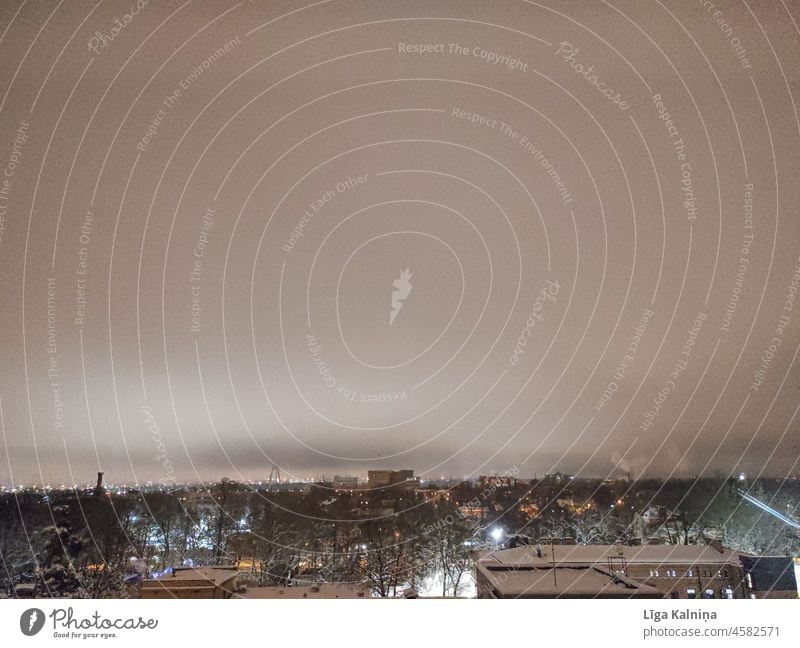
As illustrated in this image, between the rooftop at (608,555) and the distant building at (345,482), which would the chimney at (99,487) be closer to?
the distant building at (345,482)

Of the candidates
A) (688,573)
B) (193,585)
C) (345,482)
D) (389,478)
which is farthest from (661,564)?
(193,585)

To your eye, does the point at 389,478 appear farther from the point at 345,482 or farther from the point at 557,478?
the point at 557,478

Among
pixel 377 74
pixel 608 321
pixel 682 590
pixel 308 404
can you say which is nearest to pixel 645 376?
pixel 608 321

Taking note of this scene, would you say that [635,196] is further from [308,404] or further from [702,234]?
[308,404]

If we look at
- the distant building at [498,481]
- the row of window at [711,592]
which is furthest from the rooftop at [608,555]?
the distant building at [498,481]

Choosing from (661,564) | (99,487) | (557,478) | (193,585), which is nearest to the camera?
(193,585)
